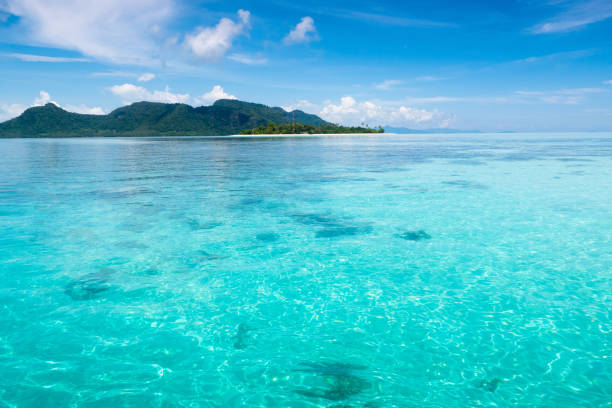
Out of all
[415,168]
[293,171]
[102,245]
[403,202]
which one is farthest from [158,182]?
[415,168]

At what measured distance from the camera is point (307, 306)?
1085 cm

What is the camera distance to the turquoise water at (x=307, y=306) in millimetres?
7543

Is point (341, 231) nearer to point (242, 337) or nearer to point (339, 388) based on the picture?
point (242, 337)

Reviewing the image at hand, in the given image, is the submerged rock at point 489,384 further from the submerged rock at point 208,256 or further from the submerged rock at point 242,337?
the submerged rock at point 208,256

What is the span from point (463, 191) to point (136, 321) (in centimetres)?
2471

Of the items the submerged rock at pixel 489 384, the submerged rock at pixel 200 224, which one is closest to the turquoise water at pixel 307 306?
the submerged rock at pixel 489 384

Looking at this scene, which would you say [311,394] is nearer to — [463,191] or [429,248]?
[429,248]

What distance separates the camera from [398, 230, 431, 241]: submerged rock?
16734mm

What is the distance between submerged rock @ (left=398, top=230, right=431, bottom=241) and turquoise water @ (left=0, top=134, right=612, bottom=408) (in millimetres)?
120

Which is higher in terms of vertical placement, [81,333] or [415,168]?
[415,168]

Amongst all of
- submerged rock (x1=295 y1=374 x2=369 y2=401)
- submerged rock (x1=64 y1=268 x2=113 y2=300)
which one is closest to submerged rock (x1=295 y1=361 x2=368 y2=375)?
submerged rock (x1=295 y1=374 x2=369 y2=401)

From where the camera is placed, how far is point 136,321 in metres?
9.90

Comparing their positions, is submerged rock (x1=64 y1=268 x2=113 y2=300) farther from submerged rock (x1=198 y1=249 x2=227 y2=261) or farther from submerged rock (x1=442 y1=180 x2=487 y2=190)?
submerged rock (x1=442 y1=180 x2=487 y2=190)

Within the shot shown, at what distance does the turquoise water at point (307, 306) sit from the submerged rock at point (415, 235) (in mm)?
120
